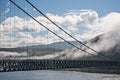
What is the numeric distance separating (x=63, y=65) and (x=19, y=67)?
3324 cm

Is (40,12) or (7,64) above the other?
(40,12)

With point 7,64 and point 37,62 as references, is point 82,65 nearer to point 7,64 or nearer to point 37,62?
point 37,62

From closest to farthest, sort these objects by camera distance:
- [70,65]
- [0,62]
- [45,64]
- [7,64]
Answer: [0,62] < [7,64] < [45,64] < [70,65]

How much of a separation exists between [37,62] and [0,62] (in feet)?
71.4

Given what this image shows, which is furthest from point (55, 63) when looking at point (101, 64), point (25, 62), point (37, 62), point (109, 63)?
point (109, 63)

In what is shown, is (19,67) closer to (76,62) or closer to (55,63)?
(55,63)

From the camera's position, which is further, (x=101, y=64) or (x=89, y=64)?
(x=101, y=64)

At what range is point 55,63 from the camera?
4481 inches

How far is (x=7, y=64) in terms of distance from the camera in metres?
85.6

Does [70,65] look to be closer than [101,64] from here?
Yes

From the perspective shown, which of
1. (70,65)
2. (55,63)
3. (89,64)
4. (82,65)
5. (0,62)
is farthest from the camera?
(89,64)

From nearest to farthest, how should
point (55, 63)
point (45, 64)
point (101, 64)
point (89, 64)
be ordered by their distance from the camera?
point (45, 64), point (55, 63), point (89, 64), point (101, 64)

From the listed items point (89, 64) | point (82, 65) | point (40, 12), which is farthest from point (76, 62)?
point (40, 12)

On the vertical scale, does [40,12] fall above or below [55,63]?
above
